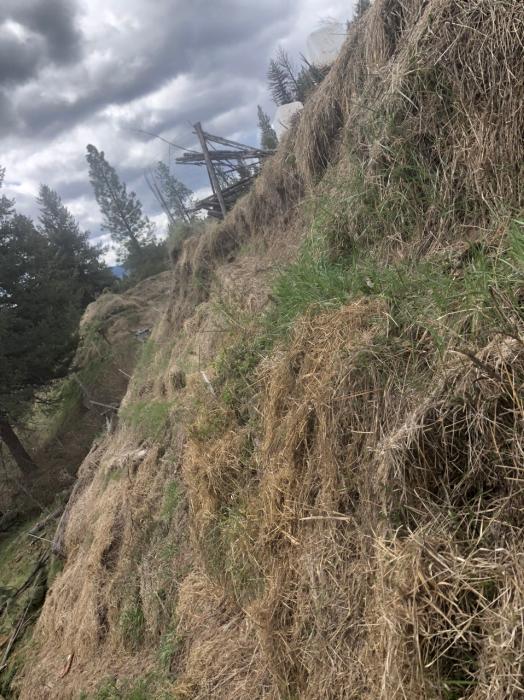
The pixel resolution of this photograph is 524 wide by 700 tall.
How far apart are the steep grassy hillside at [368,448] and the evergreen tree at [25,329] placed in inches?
369

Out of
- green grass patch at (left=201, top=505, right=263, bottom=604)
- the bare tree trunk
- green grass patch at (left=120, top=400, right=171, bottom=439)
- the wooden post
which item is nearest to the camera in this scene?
green grass patch at (left=201, top=505, right=263, bottom=604)

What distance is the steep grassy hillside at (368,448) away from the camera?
1.45 meters

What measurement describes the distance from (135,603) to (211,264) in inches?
268

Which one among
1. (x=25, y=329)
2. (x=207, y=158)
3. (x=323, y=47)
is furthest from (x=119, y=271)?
(x=323, y=47)

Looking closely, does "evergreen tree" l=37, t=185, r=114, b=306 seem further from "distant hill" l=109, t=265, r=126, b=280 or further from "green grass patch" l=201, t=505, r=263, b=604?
"green grass patch" l=201, t=505, r=263, b=604

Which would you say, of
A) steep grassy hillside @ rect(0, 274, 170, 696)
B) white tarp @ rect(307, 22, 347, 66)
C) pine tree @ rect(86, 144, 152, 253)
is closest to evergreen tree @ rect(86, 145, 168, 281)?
pine tree @ rect(86, 144, 152, 253)

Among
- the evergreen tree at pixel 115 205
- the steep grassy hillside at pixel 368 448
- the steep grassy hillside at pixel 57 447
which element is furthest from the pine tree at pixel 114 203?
the steep grassy hillside at pixel 368 448

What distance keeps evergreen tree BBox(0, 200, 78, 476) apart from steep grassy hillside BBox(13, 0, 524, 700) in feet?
30.8

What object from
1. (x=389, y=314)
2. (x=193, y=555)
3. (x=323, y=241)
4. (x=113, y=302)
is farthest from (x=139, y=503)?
(x=113, y=302)

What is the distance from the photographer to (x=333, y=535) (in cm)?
198

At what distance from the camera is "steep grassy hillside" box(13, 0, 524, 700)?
145 cm

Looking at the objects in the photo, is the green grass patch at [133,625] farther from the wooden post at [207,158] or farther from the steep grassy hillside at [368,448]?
the wooden post at [207,158]

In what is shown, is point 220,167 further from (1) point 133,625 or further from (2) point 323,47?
(1) point 133,625

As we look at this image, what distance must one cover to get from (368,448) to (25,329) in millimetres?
14097
